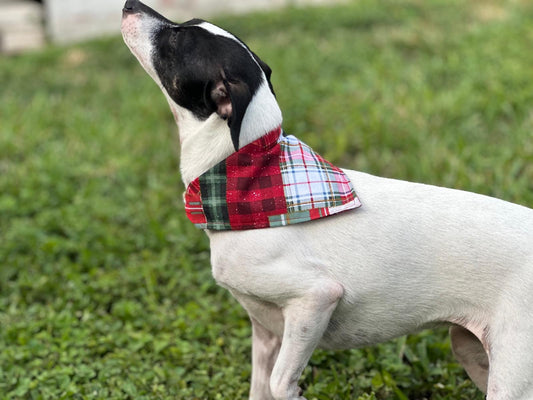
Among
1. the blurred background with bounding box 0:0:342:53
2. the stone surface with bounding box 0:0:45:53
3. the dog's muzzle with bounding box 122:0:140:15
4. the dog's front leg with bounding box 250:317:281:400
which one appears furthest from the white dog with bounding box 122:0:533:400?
the stone surface with bounding box 0:0:45:53

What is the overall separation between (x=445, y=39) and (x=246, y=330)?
4.39m

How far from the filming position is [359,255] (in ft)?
7.98

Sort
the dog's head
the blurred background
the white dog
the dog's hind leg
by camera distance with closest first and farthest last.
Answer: the white dog < the dog's head < the dog's hind leg < the blurred background

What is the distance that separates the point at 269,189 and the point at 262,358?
0.83 m

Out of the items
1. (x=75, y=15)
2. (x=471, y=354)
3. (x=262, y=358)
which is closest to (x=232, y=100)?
(x=262, y=358)

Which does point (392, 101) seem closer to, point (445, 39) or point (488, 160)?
point (488, 160)

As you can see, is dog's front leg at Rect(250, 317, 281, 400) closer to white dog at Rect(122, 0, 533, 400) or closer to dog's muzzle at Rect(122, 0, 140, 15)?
white dog at Rect(122, 0, 533, 400)

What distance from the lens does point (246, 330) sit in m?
3.73

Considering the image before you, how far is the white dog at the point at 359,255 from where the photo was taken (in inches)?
90.7

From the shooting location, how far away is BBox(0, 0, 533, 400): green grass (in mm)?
3369

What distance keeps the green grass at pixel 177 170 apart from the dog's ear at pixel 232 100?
1.35m

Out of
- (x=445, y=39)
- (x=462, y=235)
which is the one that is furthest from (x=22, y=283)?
(x=445, y=39)

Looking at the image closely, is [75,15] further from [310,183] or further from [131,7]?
[310,183]

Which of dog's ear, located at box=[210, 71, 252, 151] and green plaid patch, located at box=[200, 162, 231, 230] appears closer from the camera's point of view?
dog's ear, located at box=[210, 71, 252, 151]
